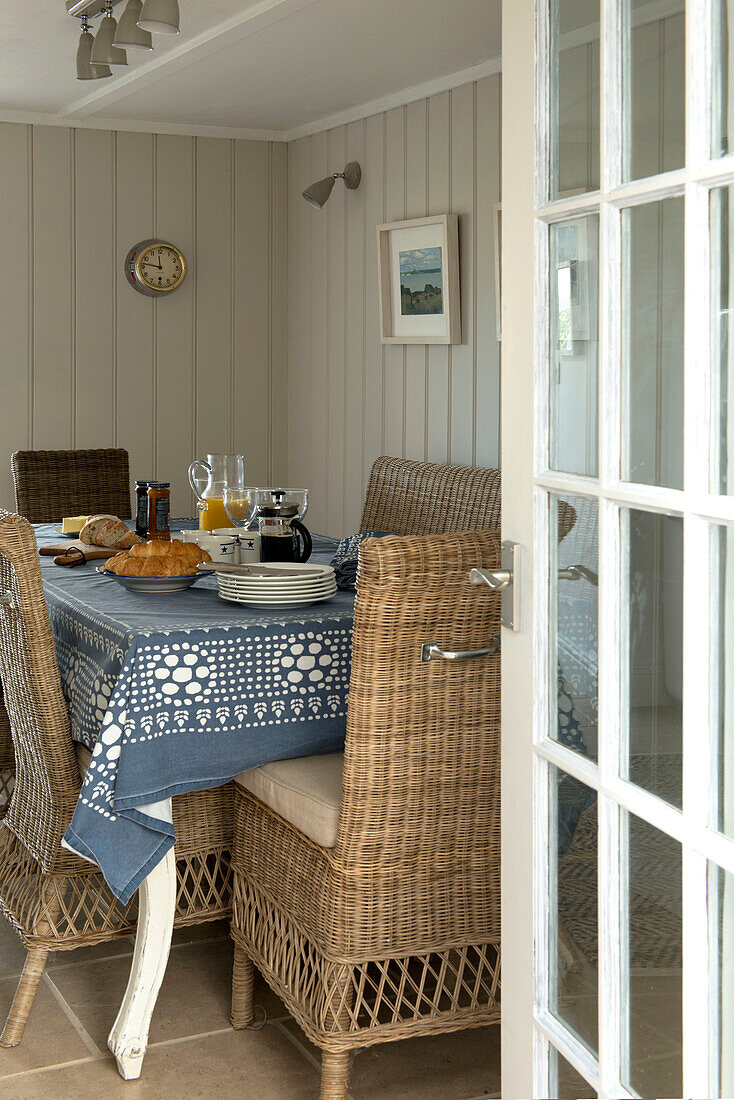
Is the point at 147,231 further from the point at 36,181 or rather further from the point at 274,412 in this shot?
the point at 274,412

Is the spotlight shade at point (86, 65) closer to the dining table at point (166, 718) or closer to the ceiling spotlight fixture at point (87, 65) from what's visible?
the ceiling spotlight fixture at point (87, 65)

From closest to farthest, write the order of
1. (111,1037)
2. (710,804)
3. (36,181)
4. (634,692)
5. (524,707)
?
(710,804), (634,692), (524,707), (111,1037), (36,181)

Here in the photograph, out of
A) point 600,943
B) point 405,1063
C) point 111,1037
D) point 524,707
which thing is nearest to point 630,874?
point 600,943

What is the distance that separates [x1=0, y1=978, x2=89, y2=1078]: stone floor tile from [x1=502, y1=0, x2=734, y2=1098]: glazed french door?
1.08 meters

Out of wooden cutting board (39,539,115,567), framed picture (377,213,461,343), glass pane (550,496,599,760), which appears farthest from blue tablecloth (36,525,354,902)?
framed picture (377,213,461,343)

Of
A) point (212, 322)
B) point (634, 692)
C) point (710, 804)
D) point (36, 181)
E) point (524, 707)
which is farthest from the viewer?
point (212, 322)

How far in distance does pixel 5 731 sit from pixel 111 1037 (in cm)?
110

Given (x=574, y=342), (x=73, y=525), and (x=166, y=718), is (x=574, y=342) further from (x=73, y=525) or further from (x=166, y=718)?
(x=73, y=525)

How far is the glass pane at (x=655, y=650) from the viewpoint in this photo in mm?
1138

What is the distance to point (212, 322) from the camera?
17.6ft

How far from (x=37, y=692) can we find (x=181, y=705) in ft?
1.15

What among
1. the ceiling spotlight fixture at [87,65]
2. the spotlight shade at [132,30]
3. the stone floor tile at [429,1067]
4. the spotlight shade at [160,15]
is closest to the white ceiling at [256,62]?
the ceiling spotlight fixture at [87,65]

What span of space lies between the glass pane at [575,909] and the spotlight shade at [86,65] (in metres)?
2.70

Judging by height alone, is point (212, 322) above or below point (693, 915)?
above
